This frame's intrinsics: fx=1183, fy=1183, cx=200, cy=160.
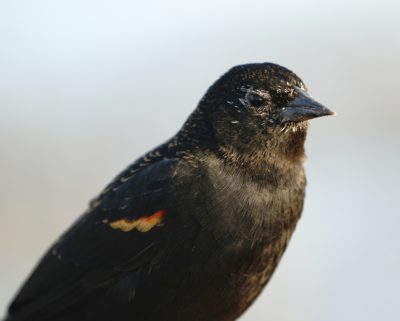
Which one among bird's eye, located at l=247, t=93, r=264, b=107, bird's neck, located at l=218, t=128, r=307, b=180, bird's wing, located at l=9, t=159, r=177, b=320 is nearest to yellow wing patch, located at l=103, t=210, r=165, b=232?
bird's wing, located at l=9, t=159, r=177, b=320

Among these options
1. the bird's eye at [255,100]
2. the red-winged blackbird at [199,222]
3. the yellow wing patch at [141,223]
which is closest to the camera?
the red-winged blackbird at [199,222]

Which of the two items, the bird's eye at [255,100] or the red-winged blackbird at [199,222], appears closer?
the red-winged blackbird at [199,222]

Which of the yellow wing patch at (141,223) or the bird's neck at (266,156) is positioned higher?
the bird's neck at (266,156)

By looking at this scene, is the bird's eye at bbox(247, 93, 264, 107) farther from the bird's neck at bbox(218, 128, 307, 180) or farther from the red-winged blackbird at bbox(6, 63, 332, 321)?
the bird's neck at bbox(218, 128, 307, 180)

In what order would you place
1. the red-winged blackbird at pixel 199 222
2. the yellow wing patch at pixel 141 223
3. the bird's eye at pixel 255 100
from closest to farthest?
1. the red-winged blackbird at pixel 199 222
2. the yellow wing patch at pixel 141 223
3. the bird's eye at pixel 255 100

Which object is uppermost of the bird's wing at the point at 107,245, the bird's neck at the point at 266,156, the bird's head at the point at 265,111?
the bird's head at the point at 265,111

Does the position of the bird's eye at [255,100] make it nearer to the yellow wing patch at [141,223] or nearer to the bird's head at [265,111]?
the bird's head at [265,111]

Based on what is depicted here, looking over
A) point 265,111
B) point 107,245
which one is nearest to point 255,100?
point 265,111

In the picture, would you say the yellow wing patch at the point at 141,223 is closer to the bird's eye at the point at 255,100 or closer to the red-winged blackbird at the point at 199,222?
the red-winged blackbird at the point at 199,222

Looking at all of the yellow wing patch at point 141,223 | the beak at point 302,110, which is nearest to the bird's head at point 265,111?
the beak at point 302,110
